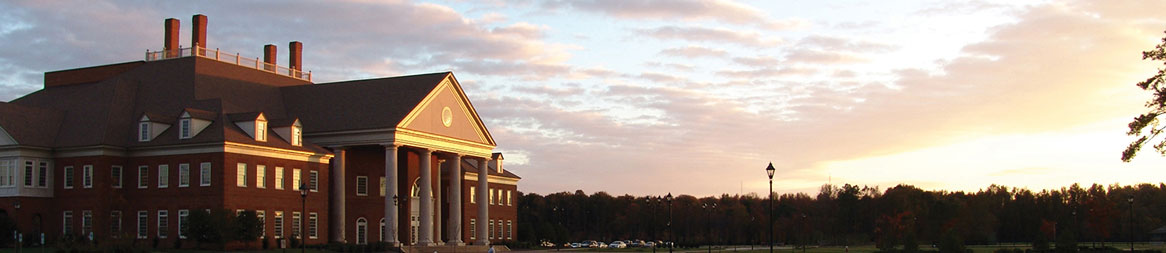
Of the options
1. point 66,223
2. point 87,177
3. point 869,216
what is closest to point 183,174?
point 87,177

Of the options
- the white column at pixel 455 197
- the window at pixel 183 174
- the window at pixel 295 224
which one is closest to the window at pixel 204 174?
the window at pixel 183 174

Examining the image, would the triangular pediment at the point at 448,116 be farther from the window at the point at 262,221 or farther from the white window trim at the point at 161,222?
the white window trim at the point at 161,222

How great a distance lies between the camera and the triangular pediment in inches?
2751

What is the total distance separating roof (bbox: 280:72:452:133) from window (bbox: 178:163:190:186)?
9.70 metres

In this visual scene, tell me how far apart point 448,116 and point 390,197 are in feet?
25.8

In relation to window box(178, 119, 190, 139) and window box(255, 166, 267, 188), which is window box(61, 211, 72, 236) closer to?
window box(178, 119, 190, 139)

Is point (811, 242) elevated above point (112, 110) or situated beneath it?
situated beneath

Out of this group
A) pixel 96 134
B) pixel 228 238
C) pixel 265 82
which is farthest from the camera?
pixel 265 82

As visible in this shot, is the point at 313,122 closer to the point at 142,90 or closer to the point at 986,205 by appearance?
the point at 142,90

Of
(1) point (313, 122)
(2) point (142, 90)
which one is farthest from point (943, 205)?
(2) point (142, 90)

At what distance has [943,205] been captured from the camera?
13638cm

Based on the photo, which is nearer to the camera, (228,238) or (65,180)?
(228,238)

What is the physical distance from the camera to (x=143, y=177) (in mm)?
62188

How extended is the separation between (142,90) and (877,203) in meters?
100
